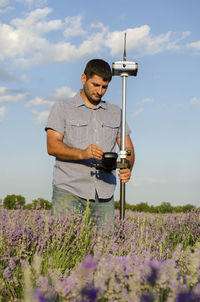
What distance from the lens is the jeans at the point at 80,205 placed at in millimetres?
3652

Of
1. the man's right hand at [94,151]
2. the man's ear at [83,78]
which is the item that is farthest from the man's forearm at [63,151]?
the man's ear at [83,78]

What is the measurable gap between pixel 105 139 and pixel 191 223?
194cm

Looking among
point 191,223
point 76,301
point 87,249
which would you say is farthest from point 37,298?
point 191,223

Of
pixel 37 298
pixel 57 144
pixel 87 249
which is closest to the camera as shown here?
pixel 37 298

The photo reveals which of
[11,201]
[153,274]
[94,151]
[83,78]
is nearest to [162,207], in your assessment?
[11,201]

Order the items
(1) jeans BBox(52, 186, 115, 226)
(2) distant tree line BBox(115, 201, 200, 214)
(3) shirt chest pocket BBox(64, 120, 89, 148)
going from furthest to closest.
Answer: (2) distant tree line BBox(115, 201, 200, 214)
(3) shirt chest pocket BBox(64, 120, 89, 148)
(1) jeans BBox(52, 186, 115, 226)

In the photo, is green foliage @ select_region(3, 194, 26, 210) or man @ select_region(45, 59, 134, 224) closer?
man @ select_region(45, 59, 134, 224)

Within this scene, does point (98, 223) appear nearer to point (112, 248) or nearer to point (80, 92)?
point (112, 248)

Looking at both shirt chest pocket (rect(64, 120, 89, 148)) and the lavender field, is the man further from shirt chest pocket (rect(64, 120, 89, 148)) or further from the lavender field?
the lavender field

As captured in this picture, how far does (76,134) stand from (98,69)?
27.8 inches

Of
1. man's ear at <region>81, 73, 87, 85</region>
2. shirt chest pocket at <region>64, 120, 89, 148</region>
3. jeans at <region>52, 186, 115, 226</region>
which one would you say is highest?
man's ear at <region>81, 73, 87, 85</region>

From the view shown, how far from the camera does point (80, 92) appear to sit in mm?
4090

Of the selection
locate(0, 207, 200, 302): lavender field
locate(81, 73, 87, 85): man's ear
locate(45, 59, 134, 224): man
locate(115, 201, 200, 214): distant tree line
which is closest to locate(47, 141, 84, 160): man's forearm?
locate(45, 59, 134, 224): man

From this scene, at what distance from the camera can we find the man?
144 inches
